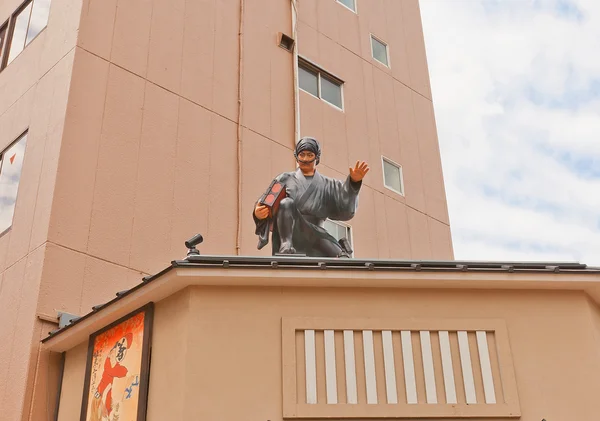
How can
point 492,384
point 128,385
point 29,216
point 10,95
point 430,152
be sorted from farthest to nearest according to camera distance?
point 430,152
point 10,95
point 29,216
point 128,385
point 492,384

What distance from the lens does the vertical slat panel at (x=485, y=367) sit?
962 centimetres

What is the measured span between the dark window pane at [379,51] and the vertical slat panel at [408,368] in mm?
13559

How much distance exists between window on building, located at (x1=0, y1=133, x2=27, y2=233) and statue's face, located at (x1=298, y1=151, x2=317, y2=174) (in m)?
5.85

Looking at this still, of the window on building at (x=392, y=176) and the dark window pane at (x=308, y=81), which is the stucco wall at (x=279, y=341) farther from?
the dark window pane at (x=308, y=81)

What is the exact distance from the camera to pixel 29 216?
46.1ft

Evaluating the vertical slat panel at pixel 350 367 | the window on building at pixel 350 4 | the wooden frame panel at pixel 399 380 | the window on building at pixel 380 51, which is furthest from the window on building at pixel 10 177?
the window on building at pixel 380 51

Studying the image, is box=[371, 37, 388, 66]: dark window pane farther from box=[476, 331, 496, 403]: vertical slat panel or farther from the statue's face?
box=[476, 331, 496, 403]: vertical slat panel

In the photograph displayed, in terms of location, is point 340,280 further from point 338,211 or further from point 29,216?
point 29,216

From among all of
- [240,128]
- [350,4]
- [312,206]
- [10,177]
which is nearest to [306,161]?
A: [312,206]

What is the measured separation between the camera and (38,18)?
17094 mm

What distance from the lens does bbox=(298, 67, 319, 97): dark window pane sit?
1974cm

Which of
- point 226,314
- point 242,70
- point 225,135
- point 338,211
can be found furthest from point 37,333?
point 242,70

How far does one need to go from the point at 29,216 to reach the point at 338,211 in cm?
562

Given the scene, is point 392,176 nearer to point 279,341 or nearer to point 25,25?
point 25,25
